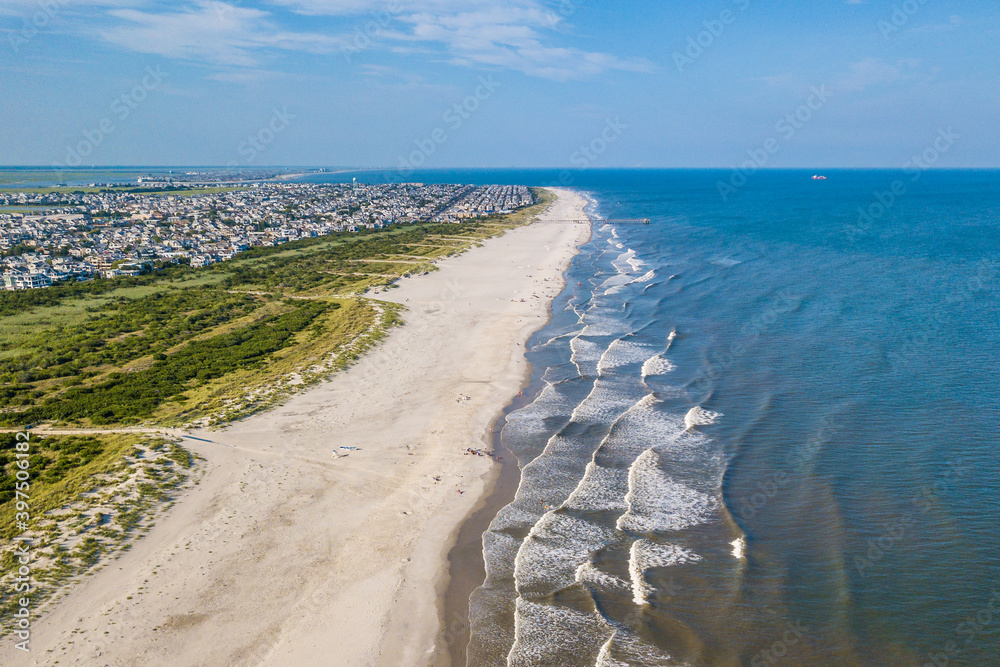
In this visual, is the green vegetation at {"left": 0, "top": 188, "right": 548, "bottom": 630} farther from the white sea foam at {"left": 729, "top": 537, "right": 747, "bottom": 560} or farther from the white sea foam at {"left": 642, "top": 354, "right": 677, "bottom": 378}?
the white sea foam at {"left": 729, "top": 537, "right": 747, "bottom": 560}

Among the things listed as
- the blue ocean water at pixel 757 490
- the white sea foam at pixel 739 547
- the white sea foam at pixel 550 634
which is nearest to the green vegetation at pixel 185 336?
the blue ocean water at pixel 757 490

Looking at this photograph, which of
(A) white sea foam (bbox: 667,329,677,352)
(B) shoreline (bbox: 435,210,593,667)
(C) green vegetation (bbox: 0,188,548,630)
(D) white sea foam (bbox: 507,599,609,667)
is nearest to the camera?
(D) white sea foam (bbox: 507,599,609,667)

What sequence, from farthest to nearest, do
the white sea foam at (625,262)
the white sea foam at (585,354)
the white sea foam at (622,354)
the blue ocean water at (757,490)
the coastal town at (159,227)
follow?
the coastal town at (159,227)
the white sea foam at (625,262)
the white sea foam at (622,354)
the white sea foam at (585,354)
the blue ocean water at (757,490)

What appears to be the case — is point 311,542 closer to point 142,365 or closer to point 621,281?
point 142,365

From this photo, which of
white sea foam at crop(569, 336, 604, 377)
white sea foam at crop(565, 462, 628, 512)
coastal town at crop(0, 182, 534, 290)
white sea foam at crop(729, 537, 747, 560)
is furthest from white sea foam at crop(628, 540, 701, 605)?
coastal town at crop(0, 182, 534, 290)

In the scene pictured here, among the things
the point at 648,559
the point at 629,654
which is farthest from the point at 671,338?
the point at 629,654

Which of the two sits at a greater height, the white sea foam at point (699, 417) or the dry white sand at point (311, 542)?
the white sea foam at point (699, 417)

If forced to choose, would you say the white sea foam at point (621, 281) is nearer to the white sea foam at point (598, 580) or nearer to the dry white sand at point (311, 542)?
the dry white sand at point (311, 542)
